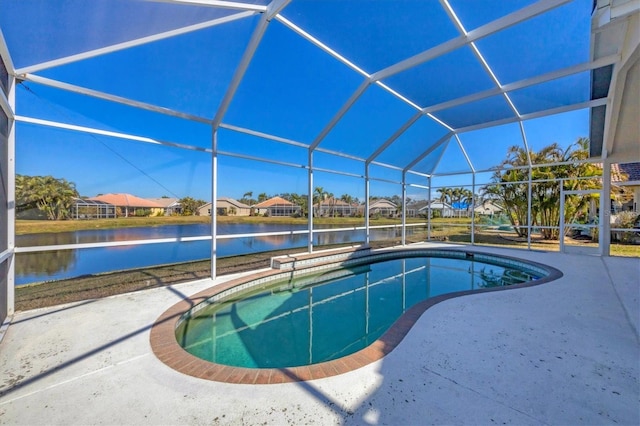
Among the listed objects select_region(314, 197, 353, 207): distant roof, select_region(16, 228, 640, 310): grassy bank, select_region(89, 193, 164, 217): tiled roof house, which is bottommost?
select_region(16, 228, 640, 310): grassy bank

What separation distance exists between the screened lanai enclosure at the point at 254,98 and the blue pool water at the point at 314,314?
1.48 m

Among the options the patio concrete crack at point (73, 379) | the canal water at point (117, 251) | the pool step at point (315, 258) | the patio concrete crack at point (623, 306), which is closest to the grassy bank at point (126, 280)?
the canal water at point (117, 251)

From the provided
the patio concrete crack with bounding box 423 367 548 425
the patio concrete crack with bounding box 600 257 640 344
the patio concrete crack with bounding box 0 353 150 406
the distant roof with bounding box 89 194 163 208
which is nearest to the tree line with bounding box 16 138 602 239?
the distant roof with bounding box 89 194 163 208

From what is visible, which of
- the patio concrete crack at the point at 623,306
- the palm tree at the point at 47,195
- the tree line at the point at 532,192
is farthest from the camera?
the tree line at the point at 532,192

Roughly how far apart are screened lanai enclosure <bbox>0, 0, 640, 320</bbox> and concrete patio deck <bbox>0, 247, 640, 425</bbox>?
4.98ft

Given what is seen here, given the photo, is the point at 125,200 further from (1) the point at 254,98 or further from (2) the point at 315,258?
(2) the point at 315,258

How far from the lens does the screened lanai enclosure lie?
3648 mm

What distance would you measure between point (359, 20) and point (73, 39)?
3978 millimetres

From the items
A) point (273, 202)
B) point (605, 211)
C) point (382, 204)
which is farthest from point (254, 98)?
point (605, 211)

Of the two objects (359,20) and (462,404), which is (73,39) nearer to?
(359,20)

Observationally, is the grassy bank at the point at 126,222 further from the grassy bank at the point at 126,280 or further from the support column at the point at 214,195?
the grassy bank at the point at 126,280

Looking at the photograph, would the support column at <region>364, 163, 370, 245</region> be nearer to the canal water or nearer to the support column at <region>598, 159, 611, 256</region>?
the canal water

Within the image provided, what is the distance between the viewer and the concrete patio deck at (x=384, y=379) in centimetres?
202

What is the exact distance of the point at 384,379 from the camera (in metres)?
2.41
